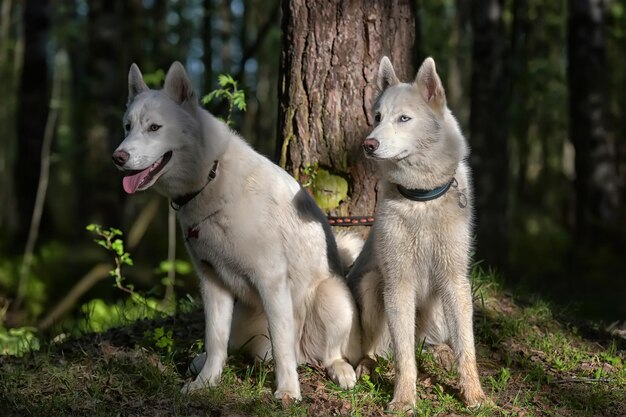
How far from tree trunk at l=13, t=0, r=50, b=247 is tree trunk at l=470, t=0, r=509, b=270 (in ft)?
24.0

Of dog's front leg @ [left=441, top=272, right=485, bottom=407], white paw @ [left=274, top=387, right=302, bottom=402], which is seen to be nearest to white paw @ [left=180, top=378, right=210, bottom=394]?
white paw @ [left=274, top=387, right=302, bottom=402]

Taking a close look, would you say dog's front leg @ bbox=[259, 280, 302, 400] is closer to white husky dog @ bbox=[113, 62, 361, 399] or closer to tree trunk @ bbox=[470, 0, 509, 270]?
white husky dog @ bbox=[113, 62, 361, 399]

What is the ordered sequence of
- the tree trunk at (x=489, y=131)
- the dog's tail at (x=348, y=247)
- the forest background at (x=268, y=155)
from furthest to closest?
the tree trunk at (x=489, y=131)
the forest background at (x=268, y=155)
the dog's tail at (x=348, y=247)

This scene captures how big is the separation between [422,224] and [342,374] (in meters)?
1.08

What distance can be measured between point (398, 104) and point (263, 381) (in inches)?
70.7

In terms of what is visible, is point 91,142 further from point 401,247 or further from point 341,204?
point 401,247

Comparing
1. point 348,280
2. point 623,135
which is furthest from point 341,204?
point 623,135

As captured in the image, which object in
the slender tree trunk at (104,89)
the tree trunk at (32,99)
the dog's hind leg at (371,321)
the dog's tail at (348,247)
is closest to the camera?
the dog's hind leg at (371,321)

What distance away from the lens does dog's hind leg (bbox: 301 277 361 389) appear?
173 inches

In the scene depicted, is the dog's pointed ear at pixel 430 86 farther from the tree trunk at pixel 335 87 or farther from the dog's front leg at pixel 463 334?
the tree trunk at pixel 335 87

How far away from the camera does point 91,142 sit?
11.7 metres

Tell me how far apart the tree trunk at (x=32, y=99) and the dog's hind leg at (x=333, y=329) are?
30.8 feet

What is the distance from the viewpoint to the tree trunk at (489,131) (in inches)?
417

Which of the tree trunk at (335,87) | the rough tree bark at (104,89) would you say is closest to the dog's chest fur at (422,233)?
the tree trunk at (335,87)
